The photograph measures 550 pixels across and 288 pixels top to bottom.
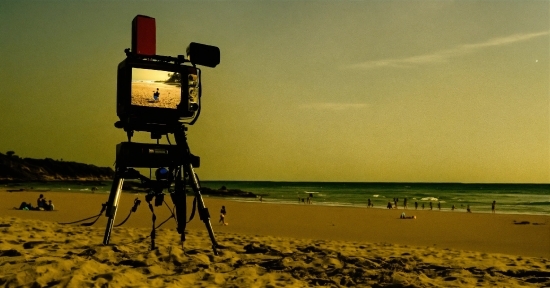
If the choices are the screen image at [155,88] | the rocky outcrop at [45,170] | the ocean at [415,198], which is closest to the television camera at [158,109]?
the screen image at [155,88]

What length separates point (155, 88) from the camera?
3.86 meters

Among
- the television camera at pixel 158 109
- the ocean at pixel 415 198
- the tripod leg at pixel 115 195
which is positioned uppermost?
the television camera at pixel 158 109

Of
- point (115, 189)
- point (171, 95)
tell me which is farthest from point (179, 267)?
point (171, 95)

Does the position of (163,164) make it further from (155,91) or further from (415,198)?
(415,198)

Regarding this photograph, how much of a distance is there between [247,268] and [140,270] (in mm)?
1042

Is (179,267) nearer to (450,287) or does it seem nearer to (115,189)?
(115,189)

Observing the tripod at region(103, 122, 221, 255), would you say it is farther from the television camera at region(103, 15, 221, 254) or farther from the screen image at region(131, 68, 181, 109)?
the screen image at region(131, 68, 181, 109)

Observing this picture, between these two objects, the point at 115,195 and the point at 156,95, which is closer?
the point at 156,95

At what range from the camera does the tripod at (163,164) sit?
4.02m

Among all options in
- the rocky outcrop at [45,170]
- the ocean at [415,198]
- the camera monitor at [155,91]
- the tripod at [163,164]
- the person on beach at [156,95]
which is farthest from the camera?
the rocky outcrop at [45,170]

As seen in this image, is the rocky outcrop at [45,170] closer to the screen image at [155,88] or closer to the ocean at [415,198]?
the ocean at [415,198]

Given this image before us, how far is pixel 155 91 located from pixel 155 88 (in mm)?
27

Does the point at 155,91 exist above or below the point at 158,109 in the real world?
above

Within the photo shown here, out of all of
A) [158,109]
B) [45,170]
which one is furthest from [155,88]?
[45,170]
